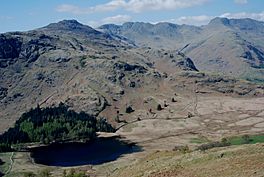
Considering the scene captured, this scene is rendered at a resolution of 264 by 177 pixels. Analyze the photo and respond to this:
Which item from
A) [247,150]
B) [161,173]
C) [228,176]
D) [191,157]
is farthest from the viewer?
[191,157]

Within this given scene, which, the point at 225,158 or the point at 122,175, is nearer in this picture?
the point at 225,158

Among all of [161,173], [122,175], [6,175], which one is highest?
[161,173]

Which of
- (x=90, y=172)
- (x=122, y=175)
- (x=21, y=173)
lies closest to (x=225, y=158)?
(x=122, y=175)

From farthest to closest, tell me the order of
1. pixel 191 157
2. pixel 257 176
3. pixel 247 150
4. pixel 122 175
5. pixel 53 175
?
pixel 53 175 → pixel 122 175 → pixel 191 157 → pixel 247 150 → pixel 257 176

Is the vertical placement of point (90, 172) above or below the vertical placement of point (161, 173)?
below

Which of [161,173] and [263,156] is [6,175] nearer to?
[161,173]

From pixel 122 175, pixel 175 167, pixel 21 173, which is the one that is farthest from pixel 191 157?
pixel 21 173

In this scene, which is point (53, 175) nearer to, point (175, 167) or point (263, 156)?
point (175, 167)

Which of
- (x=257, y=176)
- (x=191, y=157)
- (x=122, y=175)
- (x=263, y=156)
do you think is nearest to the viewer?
(x=257, y=176)

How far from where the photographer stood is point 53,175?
18562cm

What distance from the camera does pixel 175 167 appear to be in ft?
232

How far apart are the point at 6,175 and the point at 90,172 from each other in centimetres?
4252

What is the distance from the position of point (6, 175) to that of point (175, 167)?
145m

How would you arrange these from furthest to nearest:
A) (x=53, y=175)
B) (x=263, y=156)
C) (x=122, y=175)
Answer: (x=53, y=175) < (x=122, y=175) < (x=263, y=156)
